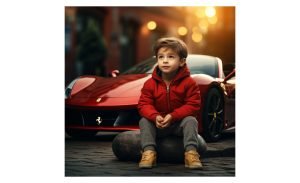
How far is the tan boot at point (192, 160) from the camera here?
3.95m

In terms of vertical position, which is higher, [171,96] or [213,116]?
[171,96]

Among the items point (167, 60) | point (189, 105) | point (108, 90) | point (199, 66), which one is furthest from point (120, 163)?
point (199, 66)

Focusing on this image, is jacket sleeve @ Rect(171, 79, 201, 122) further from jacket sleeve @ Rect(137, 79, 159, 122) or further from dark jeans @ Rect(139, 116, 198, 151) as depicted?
jacket sleeve @ Rect(137, 79, 159, 122)

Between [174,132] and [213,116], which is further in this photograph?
[213,116]

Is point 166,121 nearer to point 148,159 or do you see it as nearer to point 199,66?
Answer: point 148,159

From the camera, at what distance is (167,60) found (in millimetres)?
4047

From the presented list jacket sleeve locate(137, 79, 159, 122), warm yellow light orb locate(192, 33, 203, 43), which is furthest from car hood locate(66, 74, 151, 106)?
warm yellow light orb locate(192, 33, 203, 43)

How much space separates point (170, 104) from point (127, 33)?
16.7m

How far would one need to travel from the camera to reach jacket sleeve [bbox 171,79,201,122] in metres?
4.01

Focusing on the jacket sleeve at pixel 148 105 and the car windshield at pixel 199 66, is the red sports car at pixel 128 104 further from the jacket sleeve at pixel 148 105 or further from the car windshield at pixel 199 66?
the jacket sleeve at pixel 148 105

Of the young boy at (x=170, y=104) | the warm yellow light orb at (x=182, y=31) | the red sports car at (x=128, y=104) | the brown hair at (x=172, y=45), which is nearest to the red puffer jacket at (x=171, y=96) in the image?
the young boy at (x=170, y=104)

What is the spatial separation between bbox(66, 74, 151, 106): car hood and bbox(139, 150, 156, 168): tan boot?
1.12 meters
